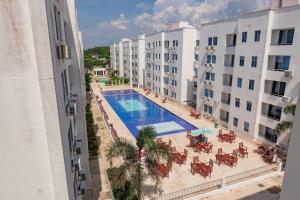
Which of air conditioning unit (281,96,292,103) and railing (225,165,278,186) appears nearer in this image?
railing (225,165,278,186)

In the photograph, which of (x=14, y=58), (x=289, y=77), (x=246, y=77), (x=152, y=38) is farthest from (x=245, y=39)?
(x=152, y=38)

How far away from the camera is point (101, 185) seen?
15219mm

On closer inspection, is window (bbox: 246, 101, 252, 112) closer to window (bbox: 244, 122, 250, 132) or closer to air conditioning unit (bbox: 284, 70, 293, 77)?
window (bbox: 244, 122, 250, 132)

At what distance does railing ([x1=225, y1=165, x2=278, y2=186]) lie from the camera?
50.6 feet

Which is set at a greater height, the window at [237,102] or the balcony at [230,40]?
the balcony at [230,40]

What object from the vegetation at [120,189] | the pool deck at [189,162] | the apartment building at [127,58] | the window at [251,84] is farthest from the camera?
the apartment building at [127,58]

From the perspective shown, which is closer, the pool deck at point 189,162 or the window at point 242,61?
the pool deck at point 189,162

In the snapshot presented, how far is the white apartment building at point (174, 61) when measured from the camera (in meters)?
A: 36.3

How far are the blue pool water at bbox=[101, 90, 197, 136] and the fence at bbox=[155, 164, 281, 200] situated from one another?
38.7 feet

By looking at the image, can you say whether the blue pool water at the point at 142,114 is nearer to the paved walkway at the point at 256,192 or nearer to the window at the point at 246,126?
the window at the point at 246,126

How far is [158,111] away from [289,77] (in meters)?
21.5

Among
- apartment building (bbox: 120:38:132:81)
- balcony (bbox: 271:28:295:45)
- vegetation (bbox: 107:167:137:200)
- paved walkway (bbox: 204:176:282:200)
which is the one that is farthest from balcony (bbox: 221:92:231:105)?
apartment building (bbox: 120:38:132:81)

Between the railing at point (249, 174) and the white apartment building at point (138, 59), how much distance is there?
43810 millimetres

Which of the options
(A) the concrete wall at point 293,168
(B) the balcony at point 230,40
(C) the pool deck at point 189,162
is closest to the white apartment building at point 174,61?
(C) the pool deck at point 189,162
